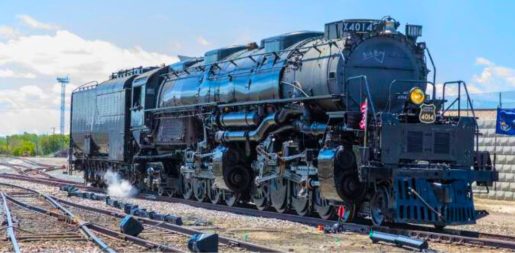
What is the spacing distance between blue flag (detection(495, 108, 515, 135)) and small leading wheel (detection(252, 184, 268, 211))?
7.71 metres

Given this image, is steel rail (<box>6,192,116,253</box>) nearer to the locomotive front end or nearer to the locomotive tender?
the locomotive tender

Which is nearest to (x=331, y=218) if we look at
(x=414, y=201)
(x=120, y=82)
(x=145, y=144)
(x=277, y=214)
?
(x=277, y=214)

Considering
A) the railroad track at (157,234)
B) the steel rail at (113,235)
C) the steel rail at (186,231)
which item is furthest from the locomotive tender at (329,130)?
the steel rail at (113,235)

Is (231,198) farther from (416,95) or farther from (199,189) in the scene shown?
(416,95)

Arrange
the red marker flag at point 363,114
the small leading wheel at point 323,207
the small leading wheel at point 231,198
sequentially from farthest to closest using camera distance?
the small leading wheel at point 231,198
the small leading wheel at point 323,207
the red marker flag at point 363,114

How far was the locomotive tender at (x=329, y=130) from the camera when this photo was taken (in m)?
14.5

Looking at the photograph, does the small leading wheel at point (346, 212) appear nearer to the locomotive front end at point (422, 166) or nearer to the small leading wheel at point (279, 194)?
the locomotive front end at point (422, 166)

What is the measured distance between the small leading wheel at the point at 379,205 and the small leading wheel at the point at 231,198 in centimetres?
577

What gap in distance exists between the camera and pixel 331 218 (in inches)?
642

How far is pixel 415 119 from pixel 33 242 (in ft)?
26.5

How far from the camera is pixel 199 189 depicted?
22.3m

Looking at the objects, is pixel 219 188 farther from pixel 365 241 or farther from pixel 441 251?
pixel 441 251

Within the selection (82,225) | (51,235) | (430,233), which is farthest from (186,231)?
(430,233)

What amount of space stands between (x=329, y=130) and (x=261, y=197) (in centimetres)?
416
